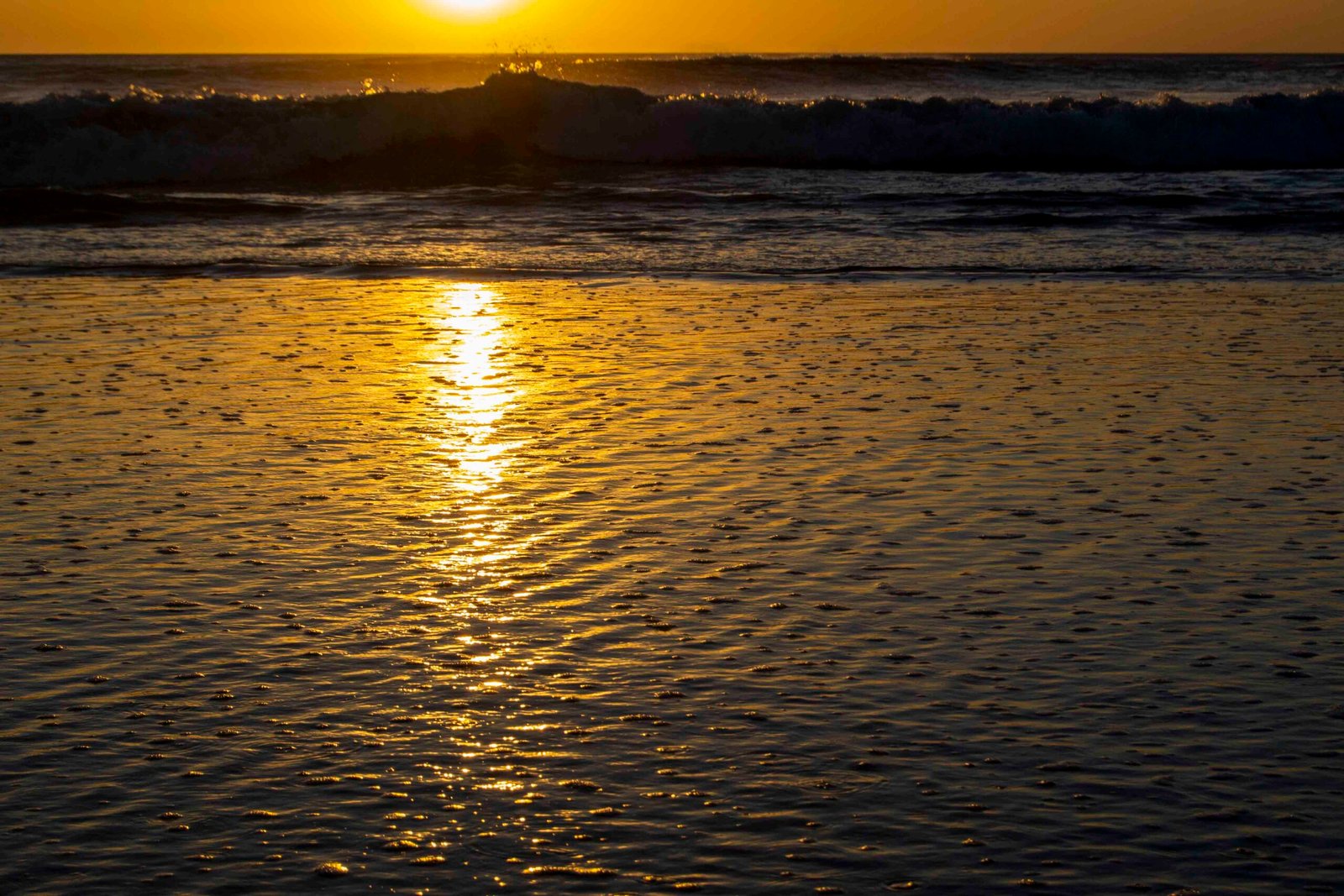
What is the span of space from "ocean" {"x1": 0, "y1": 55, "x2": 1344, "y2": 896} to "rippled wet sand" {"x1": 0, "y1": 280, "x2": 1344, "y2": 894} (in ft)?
0.06

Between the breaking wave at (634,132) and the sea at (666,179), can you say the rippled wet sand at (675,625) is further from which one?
the breaking wave at (634,132)

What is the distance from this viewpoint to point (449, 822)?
392cm

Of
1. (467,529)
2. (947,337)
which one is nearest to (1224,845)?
(467,529)

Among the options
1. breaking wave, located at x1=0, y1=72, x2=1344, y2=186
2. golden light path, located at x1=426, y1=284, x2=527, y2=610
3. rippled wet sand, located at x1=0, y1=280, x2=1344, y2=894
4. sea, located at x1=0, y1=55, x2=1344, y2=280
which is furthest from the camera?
breaking wave, located at x1=0, y1=72, x2=1344, y2=186

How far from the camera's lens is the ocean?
3883mm

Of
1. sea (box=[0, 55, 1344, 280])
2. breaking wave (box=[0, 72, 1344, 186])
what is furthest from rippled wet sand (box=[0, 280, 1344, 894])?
breaking wave (box=[0, 72, 1344, 186])

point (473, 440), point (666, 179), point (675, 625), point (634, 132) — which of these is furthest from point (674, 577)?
point (634, 132)

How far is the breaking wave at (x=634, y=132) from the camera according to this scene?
2953cm

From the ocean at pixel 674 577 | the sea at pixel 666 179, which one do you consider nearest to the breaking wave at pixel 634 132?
the sea at pixel 666 179

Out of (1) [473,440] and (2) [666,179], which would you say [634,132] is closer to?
(2) [666,179]

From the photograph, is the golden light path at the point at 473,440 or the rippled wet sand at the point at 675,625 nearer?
the rippled wet sand at the point at 675,625

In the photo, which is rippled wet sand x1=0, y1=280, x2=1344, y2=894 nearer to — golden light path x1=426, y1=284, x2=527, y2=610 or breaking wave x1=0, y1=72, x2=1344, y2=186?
golden light path x1=426, y1=284, x2=527, y2=610

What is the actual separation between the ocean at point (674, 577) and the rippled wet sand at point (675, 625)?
18mm

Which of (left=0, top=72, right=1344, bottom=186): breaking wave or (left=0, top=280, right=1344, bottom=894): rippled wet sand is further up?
(left=0, top=72, right=1344, bottom=186): breaking wave
